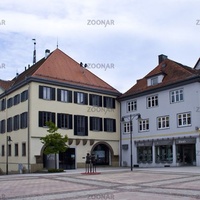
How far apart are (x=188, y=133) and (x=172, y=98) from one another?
4.23 meters

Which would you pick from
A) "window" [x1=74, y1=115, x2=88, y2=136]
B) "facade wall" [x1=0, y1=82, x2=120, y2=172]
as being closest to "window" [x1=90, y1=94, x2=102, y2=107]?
"facade wall" [x1=0, y1=82, x2=120, y2=172]

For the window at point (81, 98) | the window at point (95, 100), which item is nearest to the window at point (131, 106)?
the window at point (95, 100)

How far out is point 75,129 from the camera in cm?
3734

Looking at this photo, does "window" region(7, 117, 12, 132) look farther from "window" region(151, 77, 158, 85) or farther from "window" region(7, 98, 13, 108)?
"window" region(151, 77, 158, 85)

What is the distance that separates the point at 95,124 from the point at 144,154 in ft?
21.3

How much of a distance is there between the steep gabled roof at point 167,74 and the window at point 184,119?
342 centimetres

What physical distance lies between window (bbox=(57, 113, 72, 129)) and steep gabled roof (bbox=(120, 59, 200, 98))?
8.13 metres

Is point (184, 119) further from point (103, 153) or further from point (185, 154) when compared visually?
point (103, 153)

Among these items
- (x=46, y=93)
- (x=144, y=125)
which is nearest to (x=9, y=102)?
(x=46, y=93)

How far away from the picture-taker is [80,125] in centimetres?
3797

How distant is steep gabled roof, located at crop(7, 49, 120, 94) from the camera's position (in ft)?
120

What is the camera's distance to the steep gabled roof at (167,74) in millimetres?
34406

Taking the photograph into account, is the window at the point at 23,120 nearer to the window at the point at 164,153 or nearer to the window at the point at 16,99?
the window at the point at 16,99

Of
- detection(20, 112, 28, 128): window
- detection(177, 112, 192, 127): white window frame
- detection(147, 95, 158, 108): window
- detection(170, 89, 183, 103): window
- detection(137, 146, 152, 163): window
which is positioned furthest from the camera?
detection(137, 146, 152, 163): window
